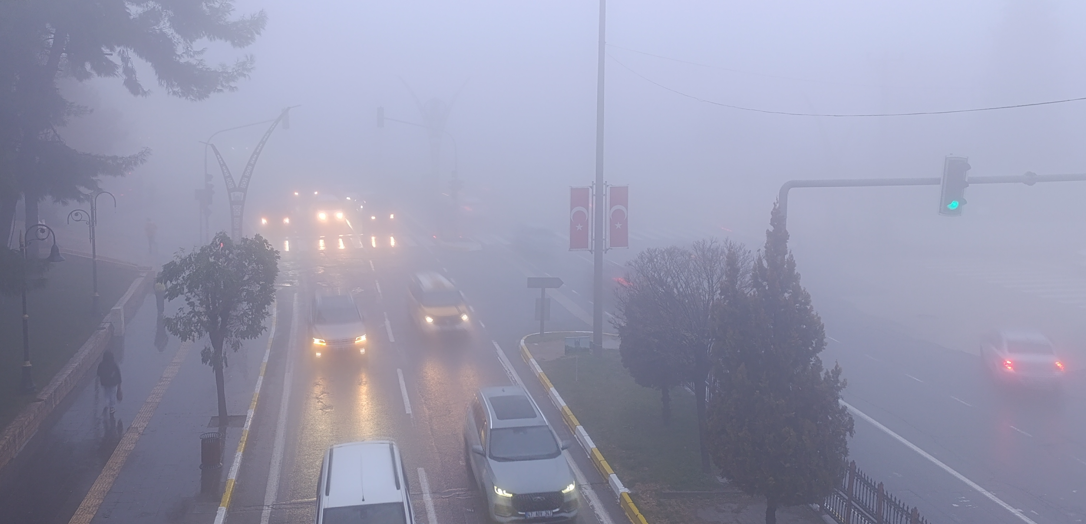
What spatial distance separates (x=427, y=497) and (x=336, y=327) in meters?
9.64

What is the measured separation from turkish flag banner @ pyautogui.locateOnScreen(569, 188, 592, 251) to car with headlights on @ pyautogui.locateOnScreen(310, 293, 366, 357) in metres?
6.47

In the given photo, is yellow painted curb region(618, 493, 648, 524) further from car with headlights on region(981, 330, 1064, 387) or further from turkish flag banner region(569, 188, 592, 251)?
car with headlights on region(981, 330, 1064, 387)

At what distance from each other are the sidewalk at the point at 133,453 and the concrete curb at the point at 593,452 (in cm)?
657

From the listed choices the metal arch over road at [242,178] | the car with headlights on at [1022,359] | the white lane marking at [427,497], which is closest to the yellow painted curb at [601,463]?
the white lane marking at [427,497]

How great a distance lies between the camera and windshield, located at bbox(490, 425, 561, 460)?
38.7ft

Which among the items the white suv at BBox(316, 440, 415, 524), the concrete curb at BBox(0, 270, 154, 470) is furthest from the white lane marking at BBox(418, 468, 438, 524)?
the concrete curb at BBox(0, 270, 154, 470)

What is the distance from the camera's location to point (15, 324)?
68.7 feet

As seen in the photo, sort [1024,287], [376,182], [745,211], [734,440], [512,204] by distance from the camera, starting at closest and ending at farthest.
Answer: [734,440], [1024,287], [745,211], [512,204], [376,182]

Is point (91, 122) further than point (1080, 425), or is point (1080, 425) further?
point (91, 122)

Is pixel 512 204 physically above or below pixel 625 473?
above

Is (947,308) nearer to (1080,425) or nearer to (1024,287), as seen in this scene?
(1024,287)

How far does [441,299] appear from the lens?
2353cm

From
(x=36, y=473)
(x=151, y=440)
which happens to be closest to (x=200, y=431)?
(x=151, y=440)

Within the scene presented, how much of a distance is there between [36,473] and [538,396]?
1015 cm
